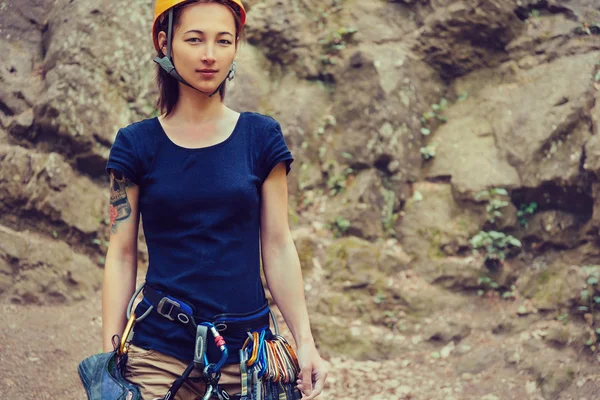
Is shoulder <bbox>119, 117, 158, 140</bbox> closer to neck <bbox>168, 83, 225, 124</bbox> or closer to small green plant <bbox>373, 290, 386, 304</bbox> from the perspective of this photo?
neck <bbox>168, 83, 225, 124</bbox>

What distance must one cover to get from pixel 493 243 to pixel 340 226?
1400 millimetres

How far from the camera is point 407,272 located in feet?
17.7

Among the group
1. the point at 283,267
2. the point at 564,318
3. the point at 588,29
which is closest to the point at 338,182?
the point at 564,318

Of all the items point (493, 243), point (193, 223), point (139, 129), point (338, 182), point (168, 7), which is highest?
point (168, 7)

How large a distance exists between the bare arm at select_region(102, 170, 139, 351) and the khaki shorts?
14cm

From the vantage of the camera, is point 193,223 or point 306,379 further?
point 306,379

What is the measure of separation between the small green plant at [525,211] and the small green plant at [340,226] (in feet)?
5.17

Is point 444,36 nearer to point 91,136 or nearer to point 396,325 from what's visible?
point 396,325

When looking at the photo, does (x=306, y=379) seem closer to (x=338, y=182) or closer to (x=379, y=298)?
(x=379, y=298)

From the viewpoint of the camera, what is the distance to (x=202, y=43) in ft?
6.55

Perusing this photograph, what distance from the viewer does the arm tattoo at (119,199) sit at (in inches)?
79.2

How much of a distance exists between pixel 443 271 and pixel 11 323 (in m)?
3.72

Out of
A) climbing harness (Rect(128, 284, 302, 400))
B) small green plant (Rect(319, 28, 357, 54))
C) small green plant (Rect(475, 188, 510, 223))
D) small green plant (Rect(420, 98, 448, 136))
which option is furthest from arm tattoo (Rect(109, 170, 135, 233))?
small green plant (Rect(319, 28, 357, 54))

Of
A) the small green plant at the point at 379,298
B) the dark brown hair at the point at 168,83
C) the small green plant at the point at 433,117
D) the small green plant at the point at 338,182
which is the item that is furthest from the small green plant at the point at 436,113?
the dark brown hair at the point at 168,83
